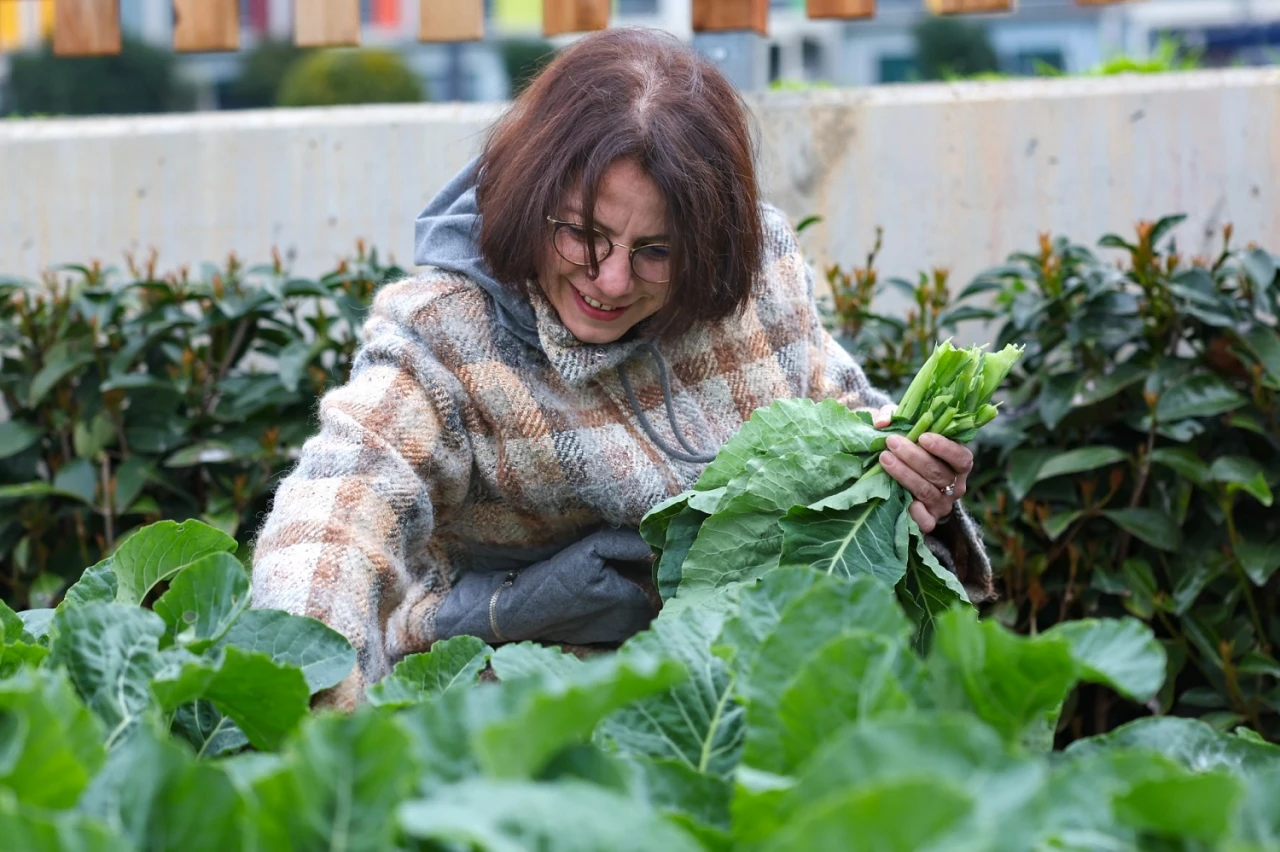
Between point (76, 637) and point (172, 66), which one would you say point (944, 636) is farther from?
point (172, 66)

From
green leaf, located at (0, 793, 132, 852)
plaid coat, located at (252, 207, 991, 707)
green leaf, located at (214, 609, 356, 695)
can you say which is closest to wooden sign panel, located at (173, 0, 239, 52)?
plaid coat, located at (252, 207, 991, 707)

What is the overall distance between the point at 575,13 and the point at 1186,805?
3.15m

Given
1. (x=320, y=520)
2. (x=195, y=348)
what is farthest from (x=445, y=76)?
(x=320, y=520)

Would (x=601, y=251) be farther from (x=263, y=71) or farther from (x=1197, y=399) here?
(x=263, y=71)

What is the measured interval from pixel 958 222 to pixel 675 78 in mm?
1774

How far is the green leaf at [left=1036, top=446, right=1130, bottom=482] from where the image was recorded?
2.77 m

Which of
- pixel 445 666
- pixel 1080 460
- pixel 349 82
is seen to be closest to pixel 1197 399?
pixel 1080 460

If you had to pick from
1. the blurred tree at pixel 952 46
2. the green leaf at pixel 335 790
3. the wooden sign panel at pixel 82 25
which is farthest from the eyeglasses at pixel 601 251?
the blurred tree at pixel 952 46

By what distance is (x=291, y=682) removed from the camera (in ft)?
2.83

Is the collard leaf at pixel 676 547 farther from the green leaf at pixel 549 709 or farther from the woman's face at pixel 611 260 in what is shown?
the green leaf at pixel 549 709

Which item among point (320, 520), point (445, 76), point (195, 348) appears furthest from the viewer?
point (445, 76)

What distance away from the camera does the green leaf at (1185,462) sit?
8.97 feet

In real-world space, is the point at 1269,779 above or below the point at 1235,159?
below

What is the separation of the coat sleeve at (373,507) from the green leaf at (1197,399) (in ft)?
4.97
